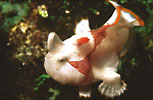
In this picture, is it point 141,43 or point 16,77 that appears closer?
point 16,77

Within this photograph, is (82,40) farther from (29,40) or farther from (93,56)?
(29,40)

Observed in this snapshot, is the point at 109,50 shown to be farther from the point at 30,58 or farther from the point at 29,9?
the point at 29,9

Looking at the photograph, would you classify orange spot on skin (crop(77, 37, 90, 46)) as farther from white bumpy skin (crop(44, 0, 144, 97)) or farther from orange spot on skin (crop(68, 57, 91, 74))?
orange spot on skin (crop(68, 57, 91, 74))

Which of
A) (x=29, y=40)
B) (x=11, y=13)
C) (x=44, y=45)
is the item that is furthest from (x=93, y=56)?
A: (x=11, y=13)

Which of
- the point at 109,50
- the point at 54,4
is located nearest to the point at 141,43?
the point at 109,50

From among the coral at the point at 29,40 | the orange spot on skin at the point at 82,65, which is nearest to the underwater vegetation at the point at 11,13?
the coral at the point at 29,40
